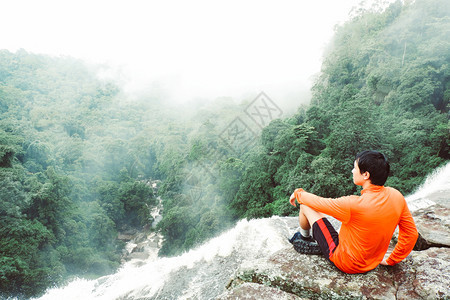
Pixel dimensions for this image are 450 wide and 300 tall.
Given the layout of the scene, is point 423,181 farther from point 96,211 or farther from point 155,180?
point 155,180

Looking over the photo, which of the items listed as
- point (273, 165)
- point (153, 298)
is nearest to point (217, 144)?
point (273, 165)

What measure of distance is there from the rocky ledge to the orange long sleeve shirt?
0.13 metres

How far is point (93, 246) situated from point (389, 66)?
29.7m

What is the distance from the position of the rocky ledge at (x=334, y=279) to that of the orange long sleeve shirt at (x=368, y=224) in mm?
133

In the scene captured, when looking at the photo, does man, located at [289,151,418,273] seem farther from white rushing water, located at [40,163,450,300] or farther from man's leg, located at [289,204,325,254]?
white rushing water, located at [40,163,450,300]

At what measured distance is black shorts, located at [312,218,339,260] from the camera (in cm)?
228

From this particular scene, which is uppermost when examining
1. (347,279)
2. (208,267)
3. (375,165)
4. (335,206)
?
(375,165)

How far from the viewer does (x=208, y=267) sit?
7203 mm

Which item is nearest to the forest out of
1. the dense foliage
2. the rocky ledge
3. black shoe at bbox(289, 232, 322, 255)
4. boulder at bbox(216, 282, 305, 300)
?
the dense foliage

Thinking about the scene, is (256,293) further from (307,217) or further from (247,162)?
(247,162)

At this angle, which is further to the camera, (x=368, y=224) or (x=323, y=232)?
(x=323, y=232)

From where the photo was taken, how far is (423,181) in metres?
11.4

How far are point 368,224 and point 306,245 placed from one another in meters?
0.78

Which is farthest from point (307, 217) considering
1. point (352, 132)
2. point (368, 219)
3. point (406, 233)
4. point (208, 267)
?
point (352, 132)
